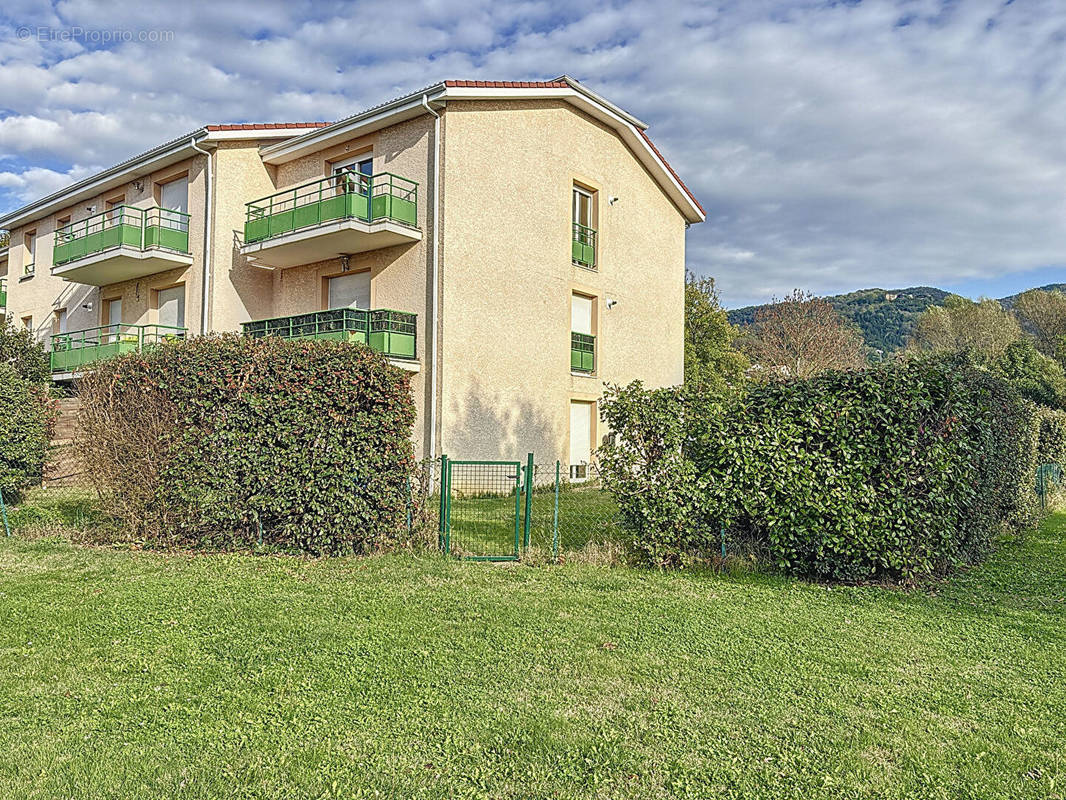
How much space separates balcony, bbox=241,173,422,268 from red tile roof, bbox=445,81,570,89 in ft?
7.85

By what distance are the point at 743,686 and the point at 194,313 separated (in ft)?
63.3

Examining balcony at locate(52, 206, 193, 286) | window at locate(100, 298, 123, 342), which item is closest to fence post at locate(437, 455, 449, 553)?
balcony at locate(52, 206, 193, 286)

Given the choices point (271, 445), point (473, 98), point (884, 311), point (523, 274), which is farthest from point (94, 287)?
point (884, 311)

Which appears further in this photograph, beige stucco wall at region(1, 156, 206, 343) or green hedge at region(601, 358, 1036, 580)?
beige stucco wall at region(1, 156, 206, 343)

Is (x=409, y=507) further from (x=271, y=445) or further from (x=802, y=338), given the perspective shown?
(x=802, y=338)

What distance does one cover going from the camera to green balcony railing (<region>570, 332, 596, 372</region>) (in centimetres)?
1991

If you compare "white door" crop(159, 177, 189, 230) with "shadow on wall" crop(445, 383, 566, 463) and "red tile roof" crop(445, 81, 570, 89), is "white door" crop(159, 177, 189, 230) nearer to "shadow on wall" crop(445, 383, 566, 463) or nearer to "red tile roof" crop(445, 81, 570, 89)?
"red tile roof" crop(445, 81, 570, 89)

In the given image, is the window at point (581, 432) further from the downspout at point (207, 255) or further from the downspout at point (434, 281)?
the downspout at point (207, 255)

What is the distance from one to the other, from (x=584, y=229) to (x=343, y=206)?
651 cm

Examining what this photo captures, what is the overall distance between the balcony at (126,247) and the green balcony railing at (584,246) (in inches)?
415

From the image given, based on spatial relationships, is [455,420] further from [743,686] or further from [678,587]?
[743,686]

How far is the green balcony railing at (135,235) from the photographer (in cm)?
2047

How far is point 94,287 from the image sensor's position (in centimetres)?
2497

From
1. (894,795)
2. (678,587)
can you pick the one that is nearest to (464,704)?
(894,795)
